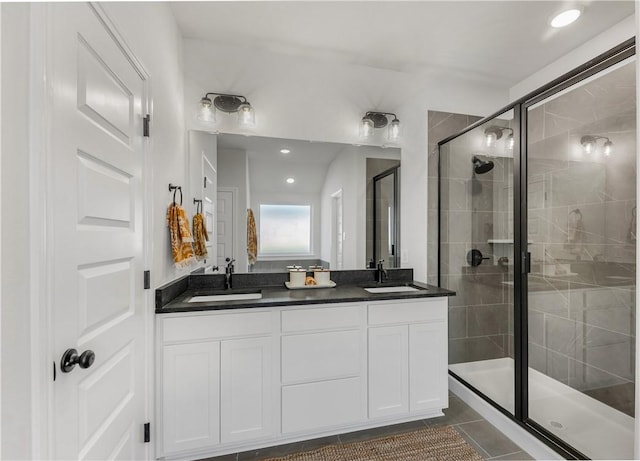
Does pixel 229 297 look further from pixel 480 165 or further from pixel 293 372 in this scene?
pixel 480 165

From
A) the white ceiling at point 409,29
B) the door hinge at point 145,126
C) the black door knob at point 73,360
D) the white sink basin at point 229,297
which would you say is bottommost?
the white sink basin at point 229,297

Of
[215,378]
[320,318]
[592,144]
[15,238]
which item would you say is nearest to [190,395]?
[215,378]

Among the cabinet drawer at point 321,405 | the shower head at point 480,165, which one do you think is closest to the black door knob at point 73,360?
the cabinet drawer at point 321,405

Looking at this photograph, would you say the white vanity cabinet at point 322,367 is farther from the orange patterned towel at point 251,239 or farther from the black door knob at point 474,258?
the black door knob at point 474,258

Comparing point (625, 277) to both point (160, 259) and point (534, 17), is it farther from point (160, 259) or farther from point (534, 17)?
point (160, 259)

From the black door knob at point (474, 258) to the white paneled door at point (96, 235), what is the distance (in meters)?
2.46

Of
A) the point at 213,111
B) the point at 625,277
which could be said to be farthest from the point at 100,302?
the point at 625,277

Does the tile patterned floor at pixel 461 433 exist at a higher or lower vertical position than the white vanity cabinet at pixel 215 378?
lower

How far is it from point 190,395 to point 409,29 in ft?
8.71

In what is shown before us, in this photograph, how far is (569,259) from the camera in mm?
2070

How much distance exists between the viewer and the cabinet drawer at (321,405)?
5.68 ft

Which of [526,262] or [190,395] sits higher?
[526,262]

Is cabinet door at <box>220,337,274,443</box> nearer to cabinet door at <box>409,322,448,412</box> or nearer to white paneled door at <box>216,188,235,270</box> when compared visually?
white paneled door at <box>216,188,235,270</box>

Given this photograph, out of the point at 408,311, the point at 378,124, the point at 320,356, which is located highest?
the point at 378,124
